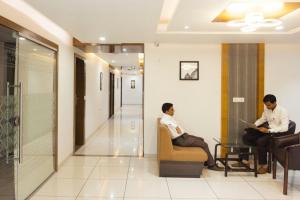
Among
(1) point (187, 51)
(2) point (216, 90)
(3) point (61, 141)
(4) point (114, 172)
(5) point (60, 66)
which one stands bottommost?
(4) point (114, 172)

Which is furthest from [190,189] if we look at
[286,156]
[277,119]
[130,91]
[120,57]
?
[130,91]

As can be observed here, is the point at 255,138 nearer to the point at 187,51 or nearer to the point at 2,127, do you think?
the point at 187,51

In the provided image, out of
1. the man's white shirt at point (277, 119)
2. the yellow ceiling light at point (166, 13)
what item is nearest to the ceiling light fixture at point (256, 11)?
the yellow ceiling light at point (166, 13)

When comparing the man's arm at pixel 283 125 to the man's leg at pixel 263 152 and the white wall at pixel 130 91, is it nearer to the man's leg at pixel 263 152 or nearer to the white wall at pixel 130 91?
the man's leg at pixel 263 152

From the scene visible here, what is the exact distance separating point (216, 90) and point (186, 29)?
172 centimetres

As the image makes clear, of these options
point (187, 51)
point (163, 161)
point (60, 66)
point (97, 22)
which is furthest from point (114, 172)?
point (187, 51)

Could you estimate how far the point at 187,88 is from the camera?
19.6ft

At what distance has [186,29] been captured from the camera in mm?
4785

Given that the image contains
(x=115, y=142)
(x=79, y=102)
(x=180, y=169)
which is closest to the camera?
(x=180, y=169)

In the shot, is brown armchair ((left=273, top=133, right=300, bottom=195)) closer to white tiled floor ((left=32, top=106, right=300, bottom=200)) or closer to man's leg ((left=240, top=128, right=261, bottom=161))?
white tiled floor ((left=32, top=106, right=300, bottom=200))

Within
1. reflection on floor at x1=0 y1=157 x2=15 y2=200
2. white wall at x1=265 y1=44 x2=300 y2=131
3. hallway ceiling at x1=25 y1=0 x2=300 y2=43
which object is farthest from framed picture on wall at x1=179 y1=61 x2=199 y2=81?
reflection on floor at x1=0 y1=157 x2=15 y2=200

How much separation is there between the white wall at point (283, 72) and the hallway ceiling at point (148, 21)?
43 centimetres

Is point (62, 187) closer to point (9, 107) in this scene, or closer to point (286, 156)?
point (9, 107)

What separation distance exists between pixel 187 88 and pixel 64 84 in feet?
8.16
